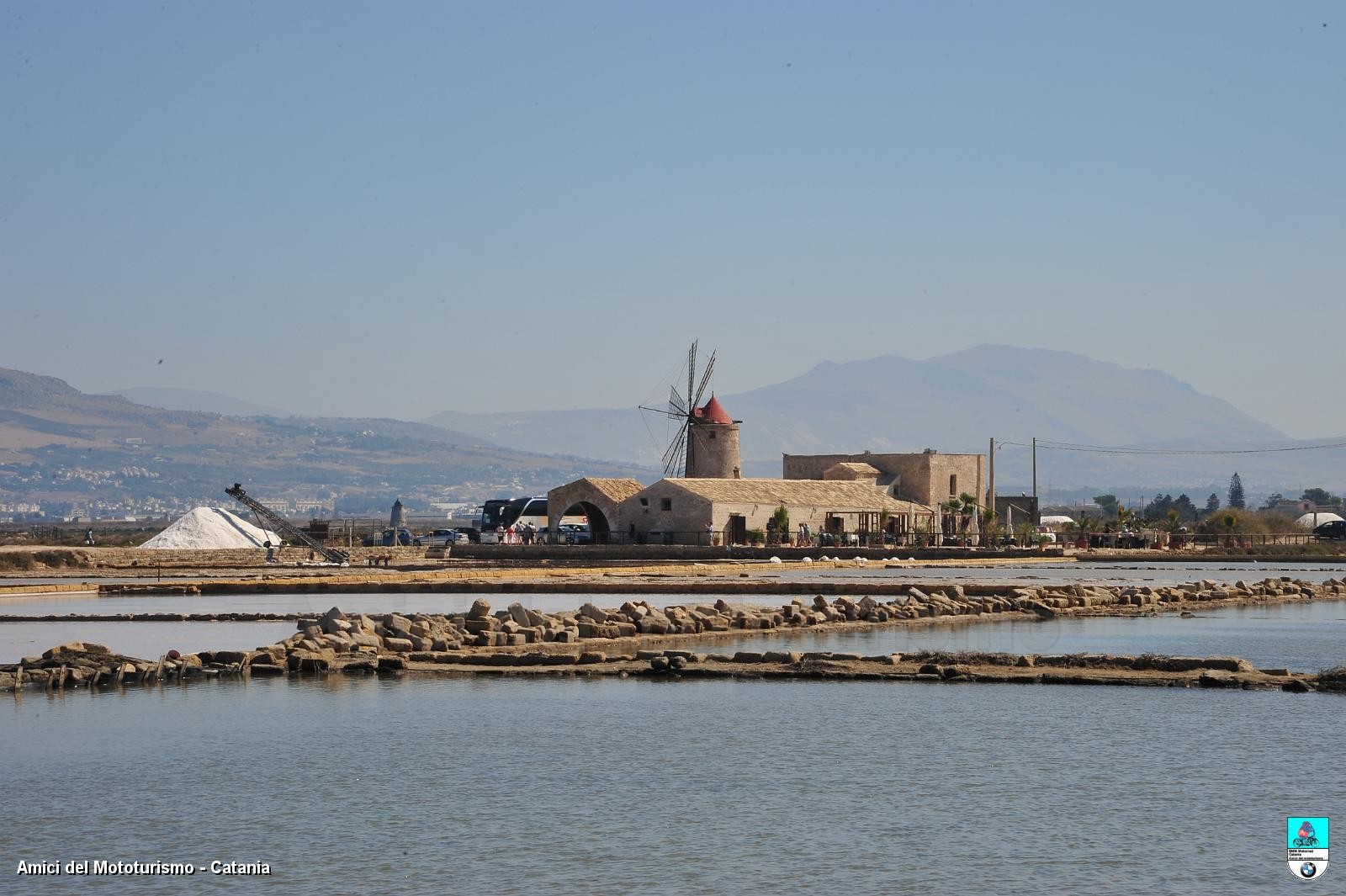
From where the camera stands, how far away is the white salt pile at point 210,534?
51.3 meters

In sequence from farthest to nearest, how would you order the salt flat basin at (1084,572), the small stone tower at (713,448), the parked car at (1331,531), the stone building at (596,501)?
the parked car at (1331,531) < the small stone tower at (713,448) < the stone building at (596,501) < the salt flat basin at (1084,572)

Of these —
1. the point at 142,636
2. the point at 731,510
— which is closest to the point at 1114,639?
the point at 142,636

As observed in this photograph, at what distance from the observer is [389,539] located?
Result: 62.2 metres

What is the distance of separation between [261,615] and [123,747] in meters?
12.2

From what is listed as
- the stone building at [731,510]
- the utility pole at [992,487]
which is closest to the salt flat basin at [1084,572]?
the stone building at [731,510]

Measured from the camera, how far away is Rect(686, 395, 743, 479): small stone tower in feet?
207

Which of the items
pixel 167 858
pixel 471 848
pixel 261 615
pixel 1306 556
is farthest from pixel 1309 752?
pixel 1306 556

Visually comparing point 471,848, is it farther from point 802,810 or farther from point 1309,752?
point 1309,752

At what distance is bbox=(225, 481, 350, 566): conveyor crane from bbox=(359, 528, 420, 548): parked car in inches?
138

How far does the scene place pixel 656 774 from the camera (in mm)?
10945

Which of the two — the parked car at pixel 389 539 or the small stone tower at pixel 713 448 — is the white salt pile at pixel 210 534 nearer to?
the parked car at pixel 389 539

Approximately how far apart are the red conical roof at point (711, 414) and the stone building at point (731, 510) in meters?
7.65

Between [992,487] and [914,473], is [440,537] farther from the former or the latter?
[992,487]

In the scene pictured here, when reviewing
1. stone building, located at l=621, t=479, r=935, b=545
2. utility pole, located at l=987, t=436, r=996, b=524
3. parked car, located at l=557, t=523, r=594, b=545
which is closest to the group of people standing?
parked car, located at l=557, t=523, r=594, b=545
